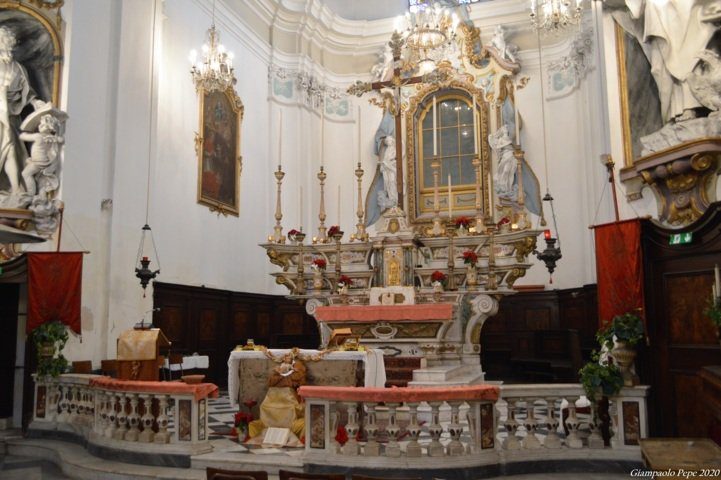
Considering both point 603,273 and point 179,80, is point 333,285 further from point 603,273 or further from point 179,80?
point 603,273

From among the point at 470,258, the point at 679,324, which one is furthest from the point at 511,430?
the point at 470,258

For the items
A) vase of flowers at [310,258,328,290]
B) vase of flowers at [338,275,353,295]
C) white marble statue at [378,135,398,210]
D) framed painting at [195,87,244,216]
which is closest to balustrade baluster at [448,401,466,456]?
vase of flowers at [338,275,353,295]

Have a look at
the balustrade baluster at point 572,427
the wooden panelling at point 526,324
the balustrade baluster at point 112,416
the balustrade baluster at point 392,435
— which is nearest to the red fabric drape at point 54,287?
the balustrade baluster at point 112,416

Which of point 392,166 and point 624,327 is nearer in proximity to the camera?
point 624,327

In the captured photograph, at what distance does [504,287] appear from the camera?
1091 centimetres

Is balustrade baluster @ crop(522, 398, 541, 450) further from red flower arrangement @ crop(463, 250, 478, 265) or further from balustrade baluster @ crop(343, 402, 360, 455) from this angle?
red flower arrangement @ crop(463, 250, 478, 265)

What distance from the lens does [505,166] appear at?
15.3 m

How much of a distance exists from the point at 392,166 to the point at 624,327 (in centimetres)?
1050

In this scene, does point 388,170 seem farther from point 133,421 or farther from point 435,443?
point 435,443

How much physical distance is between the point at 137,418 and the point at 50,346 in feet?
7.57

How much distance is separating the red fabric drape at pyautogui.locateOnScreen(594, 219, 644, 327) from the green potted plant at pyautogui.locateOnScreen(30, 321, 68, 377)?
646 cm

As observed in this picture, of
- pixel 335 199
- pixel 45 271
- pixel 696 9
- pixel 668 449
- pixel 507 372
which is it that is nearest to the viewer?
pixel 668 449

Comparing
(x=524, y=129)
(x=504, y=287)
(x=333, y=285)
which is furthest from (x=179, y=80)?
(x=524, y=129)

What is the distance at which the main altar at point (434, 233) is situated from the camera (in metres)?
10.4
